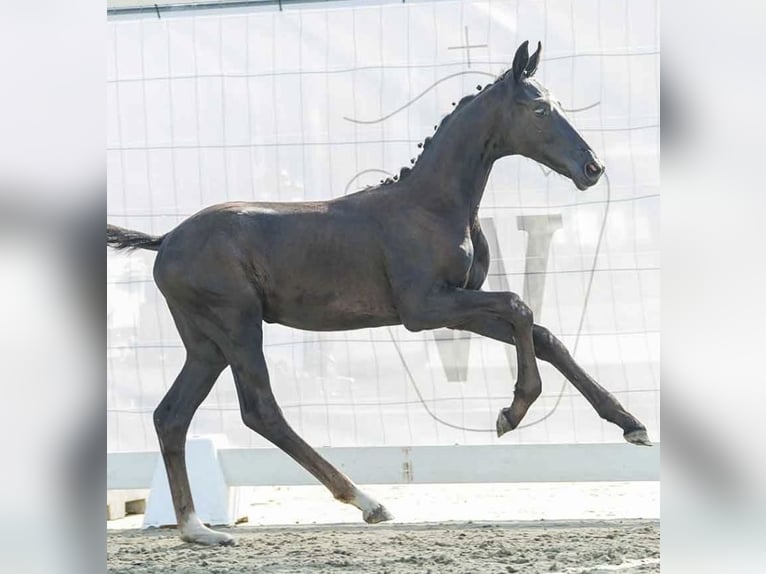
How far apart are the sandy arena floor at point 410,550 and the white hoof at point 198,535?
0.06 m

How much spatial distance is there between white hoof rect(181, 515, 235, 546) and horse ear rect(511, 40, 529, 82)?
2328 millimetres

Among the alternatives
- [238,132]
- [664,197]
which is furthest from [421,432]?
[664,197]

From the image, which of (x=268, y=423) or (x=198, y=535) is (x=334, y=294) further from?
(x=198, y=535)

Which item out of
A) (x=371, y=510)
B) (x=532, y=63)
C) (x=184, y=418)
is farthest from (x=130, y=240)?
(x=532, y=63)

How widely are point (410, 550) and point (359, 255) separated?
1.40m

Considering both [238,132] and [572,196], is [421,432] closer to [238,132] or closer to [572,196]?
[572,196]

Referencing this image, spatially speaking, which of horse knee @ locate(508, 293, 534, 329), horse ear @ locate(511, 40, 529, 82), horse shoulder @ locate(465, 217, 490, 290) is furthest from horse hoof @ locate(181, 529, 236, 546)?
horse ear @ locate(511, 40, 529, 82)

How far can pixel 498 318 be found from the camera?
4254 millimetres

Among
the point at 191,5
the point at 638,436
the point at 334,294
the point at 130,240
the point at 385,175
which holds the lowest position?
the point at 638,436

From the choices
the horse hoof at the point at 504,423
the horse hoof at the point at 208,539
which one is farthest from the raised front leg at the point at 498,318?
the horse hoof at the point at 208,539

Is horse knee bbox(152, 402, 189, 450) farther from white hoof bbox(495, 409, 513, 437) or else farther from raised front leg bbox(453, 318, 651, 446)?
white hoof bbox(495, 409, 513, 437)

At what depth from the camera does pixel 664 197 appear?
4.82 feet

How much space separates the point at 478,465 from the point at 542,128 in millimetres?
2258

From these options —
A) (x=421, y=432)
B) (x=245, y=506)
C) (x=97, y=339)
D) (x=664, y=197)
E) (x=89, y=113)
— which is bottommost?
(x=245, y=506)
